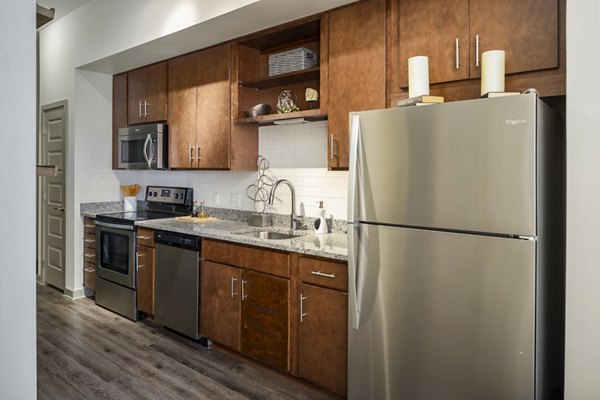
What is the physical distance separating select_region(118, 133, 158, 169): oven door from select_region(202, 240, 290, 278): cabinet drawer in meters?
1.42

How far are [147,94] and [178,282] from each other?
2.07 meters

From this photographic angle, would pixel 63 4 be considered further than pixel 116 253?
Yes

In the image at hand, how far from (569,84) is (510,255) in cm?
74

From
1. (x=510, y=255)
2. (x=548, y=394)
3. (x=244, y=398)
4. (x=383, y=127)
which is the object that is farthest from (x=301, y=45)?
(x=548, y=394)

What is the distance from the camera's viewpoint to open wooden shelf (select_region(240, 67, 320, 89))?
3148 millimetres

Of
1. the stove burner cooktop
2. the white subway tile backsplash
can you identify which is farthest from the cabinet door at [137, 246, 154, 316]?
the white subway tile backsplash

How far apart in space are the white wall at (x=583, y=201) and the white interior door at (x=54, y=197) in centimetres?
475

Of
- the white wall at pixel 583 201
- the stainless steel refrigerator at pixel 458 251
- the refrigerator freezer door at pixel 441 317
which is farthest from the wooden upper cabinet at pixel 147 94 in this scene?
the white wall at pixel 583 201

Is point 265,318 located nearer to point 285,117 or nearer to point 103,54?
point 285,117

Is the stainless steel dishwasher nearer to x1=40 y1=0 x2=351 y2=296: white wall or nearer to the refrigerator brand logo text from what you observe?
x1=40 y1=0 x2=351 y2=296: white wall

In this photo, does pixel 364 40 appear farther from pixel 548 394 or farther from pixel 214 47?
pixel 548 394

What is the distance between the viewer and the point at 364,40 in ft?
8.78

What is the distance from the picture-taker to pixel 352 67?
2.74m

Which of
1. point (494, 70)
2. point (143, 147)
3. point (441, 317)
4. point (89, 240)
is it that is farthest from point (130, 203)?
point (494, 70)
